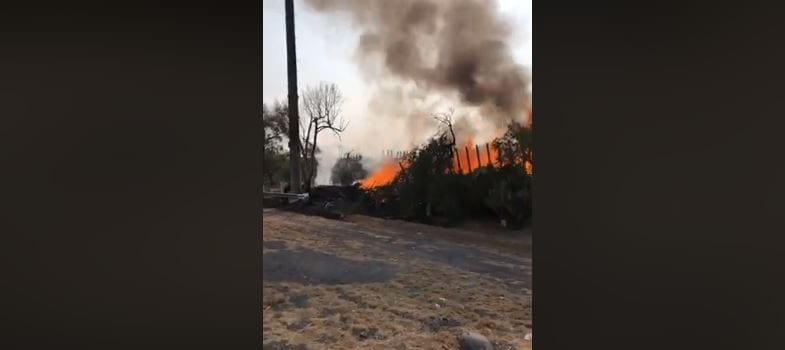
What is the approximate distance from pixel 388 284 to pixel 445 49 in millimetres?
1132

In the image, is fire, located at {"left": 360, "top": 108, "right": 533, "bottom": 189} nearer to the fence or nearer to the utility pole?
the fence

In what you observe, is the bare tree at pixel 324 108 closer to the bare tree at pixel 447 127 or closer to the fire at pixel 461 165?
the fire at pixel 461 165

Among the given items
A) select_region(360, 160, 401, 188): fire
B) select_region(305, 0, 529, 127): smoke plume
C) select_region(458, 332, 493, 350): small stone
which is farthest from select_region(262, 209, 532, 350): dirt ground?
select_region(305, 0, 529, 127): smoke plume

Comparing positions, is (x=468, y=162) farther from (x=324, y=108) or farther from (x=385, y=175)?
(x=324, y=108)

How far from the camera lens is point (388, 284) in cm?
224

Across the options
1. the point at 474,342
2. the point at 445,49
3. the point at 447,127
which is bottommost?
the point at 474,342

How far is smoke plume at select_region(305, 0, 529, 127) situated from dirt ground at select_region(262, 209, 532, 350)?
2.11 ft

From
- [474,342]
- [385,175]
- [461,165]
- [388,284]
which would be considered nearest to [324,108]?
[385,175]

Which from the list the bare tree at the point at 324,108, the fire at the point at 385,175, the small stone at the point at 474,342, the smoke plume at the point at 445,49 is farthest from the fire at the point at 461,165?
the small stone at the point at 474,342
